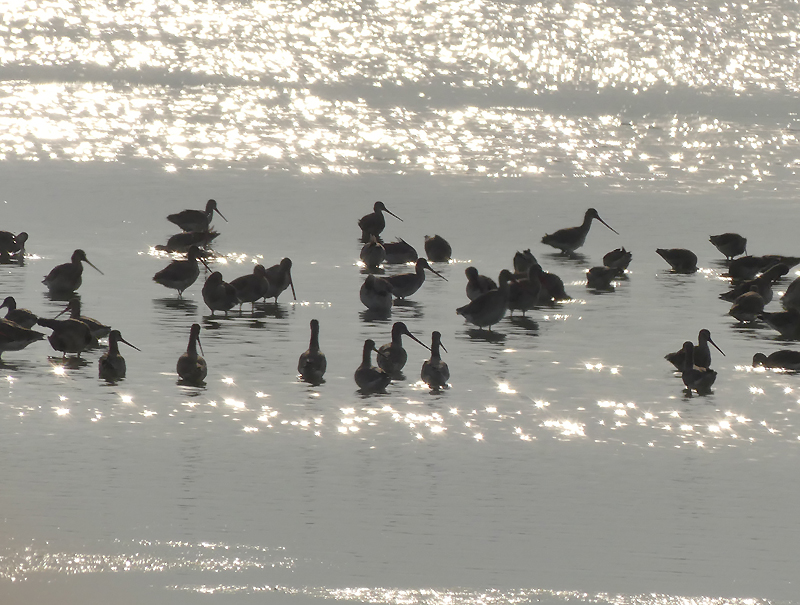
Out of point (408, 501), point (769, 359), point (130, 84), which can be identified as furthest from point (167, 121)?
point (408, 501)

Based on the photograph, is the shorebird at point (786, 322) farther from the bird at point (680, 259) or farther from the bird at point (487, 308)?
the bird at point (680, 259)

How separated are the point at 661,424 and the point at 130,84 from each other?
38900mm

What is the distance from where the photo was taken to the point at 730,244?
79.6ft

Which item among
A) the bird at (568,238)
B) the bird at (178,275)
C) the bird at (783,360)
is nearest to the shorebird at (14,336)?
the bird at (178,275)

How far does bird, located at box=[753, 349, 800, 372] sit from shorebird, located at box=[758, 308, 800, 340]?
1.80 metres

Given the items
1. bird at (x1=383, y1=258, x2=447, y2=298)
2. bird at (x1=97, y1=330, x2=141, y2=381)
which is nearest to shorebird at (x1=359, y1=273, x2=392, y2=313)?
bird at (x1=383, y1=258, x2=447, y2=298)

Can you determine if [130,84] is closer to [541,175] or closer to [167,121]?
[167,121]

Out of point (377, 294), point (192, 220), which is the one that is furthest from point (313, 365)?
point (192, 220)

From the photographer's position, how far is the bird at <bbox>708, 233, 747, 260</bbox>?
951 inches

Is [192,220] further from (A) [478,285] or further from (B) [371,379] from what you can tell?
(B) [371,379]

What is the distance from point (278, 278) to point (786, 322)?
22.3 ft

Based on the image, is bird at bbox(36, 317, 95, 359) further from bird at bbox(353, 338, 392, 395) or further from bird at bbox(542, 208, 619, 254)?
bird at bbox(542, 208, 619, 254)

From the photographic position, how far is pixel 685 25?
65312mm

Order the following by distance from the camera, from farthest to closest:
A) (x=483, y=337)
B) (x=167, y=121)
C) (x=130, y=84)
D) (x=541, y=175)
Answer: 1. (x=130, y=84)
2. (x=167, y=121)
3. (x=541, y=175)
4. (x=483, y=337)
